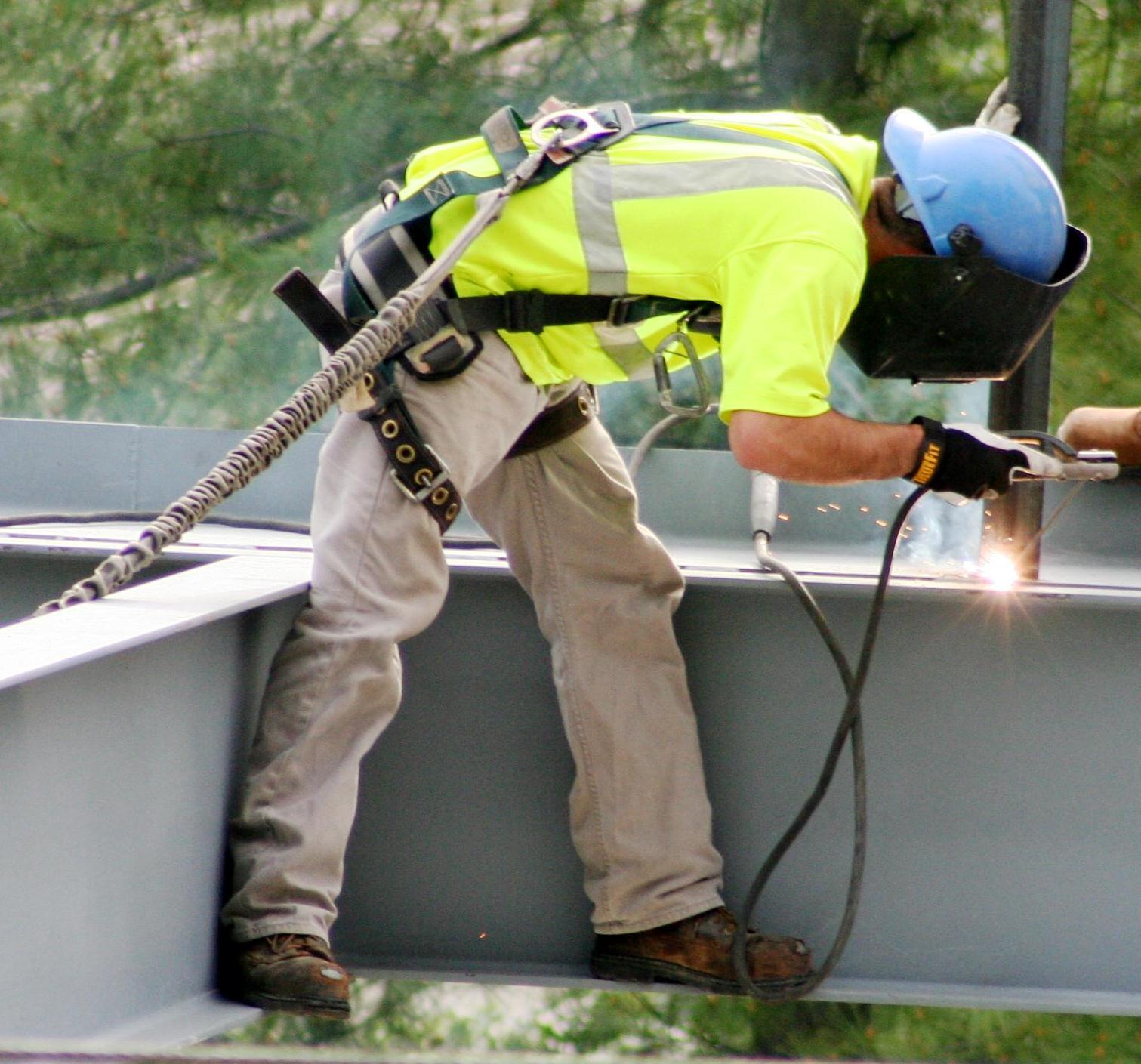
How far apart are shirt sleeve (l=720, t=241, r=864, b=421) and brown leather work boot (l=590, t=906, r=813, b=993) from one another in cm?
79

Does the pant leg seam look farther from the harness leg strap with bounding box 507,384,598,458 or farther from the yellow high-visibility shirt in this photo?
the yellow high-visibility shirt

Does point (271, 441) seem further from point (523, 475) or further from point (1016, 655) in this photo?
point (1016, 655)

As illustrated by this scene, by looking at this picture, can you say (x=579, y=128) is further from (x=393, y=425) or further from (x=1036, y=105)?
(x=1036, y=105)

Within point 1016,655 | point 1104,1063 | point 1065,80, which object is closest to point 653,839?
point 1016,655

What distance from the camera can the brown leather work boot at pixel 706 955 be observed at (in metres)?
2.05

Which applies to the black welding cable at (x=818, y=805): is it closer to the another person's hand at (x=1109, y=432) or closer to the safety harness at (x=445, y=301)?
the safety harness at (x=445, y=301)

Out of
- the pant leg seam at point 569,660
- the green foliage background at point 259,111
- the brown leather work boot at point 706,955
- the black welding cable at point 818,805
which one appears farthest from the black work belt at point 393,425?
the green foliage background at point 259,111

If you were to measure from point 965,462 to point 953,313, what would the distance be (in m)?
0.21

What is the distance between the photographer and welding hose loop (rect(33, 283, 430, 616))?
160cm

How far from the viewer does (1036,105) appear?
2.15 meters

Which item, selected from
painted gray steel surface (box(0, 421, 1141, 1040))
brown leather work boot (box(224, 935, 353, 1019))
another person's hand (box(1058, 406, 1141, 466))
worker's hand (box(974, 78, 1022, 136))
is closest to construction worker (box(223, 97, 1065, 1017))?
brown leather work boot (box(224, 935, 353, 1019))

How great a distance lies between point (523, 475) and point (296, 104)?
271 cm

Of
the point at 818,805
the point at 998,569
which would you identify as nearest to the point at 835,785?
the point at 818,805

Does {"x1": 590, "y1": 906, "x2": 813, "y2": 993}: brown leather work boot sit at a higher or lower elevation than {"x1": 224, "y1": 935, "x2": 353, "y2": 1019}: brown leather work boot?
lower
